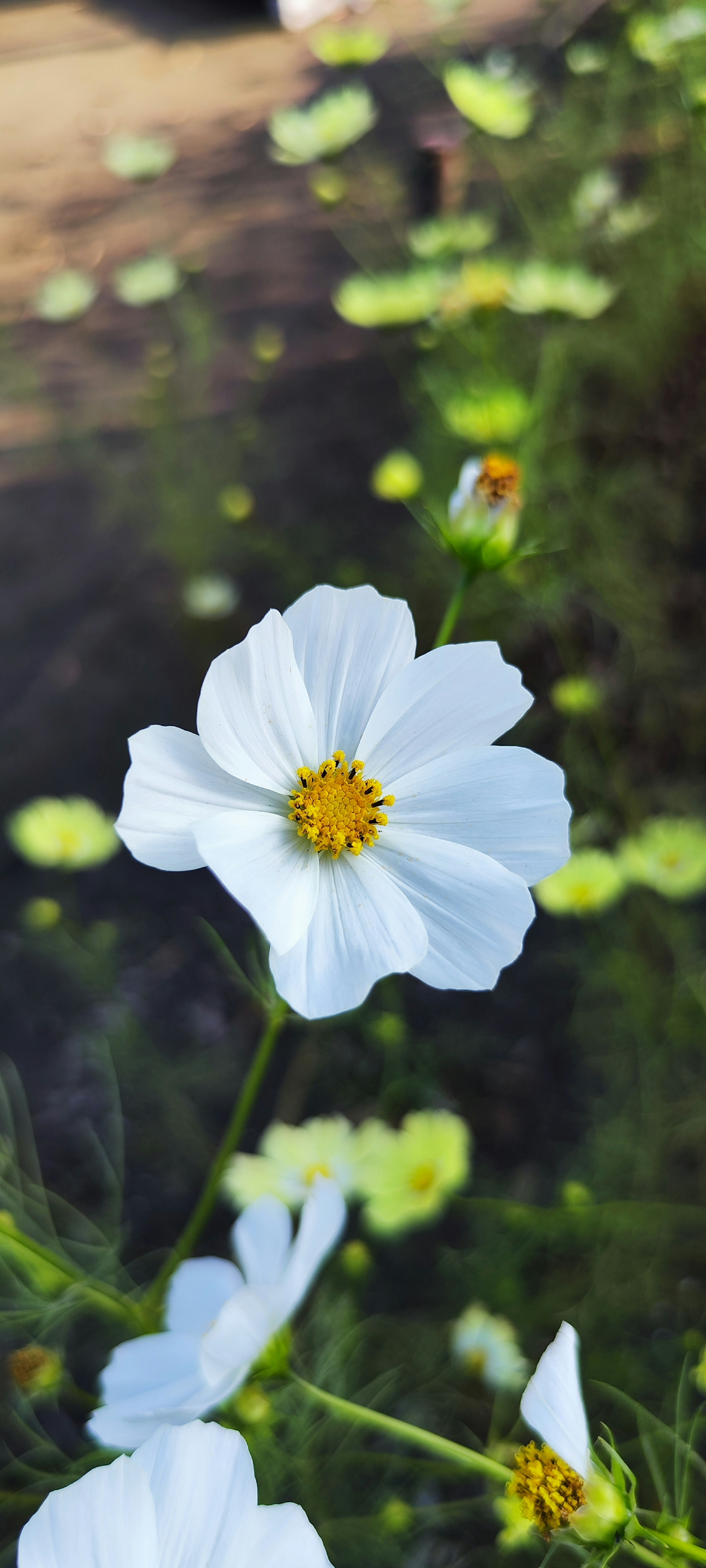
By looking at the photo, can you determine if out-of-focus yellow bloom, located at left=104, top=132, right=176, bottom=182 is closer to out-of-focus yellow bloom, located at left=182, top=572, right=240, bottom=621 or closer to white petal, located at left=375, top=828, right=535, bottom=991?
out-of-focus yellow bloom, located at left=182, top=572, right=240, bottom=621

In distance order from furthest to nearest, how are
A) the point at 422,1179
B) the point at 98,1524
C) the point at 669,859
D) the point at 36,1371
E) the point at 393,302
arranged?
the point at 393,302 → the point at 669,859 → the point at 422,1179 → the point at 36,1371 → the point at 98,1524

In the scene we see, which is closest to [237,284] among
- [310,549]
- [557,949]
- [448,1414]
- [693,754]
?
[310,549]

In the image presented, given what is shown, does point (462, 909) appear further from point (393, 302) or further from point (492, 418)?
point (393, 302)

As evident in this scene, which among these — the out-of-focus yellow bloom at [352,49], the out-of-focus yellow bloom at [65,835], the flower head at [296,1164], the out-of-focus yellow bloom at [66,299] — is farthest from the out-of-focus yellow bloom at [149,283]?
the flower head at [296,1164]

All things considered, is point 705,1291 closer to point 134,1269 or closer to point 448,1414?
point 448,1414

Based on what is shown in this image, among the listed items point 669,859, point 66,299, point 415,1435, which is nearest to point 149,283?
point 66,299

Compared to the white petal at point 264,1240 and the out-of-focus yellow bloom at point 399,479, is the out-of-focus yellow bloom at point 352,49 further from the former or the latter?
the white petal at point 264,1240

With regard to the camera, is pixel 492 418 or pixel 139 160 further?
pixel 139 160
